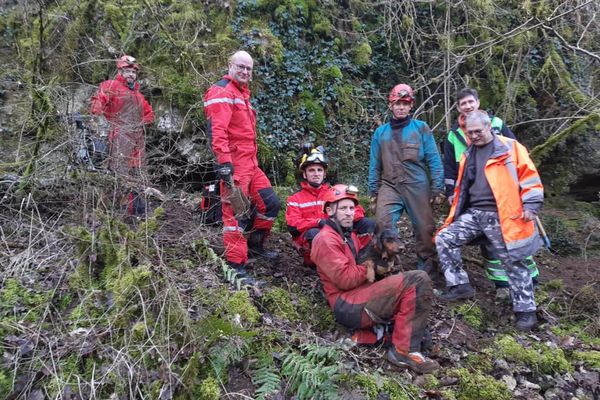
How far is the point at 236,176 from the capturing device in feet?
17.5

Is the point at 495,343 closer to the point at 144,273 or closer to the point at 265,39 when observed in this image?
the point at 144,273

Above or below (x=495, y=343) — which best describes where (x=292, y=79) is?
above

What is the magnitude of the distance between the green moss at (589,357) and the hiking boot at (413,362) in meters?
1.64

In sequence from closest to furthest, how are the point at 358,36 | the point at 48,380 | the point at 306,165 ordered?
1. the point at 48,380
2. the point at 306,165
3. the point at 358,36

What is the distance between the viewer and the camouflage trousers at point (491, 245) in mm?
4961

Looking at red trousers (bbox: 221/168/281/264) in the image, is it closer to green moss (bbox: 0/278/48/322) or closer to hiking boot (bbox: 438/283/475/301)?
green moss (bbox: 0/278/48/322)

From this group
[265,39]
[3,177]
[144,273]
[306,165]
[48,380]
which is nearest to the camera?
[48,380]

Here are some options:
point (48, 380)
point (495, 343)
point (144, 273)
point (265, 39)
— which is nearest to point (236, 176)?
point (144, 273)

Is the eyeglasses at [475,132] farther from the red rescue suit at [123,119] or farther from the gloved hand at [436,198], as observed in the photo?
the red rescue suit at [123,119]

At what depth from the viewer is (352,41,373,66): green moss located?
354 inches

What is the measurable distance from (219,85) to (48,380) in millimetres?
3306

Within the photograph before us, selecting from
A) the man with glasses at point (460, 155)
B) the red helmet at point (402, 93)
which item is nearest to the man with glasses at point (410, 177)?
the red helmet at point (402, 93)

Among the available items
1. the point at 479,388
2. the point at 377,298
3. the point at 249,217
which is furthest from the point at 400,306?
the point at 249,217

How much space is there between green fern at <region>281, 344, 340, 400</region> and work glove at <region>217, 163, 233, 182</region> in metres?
1.96
